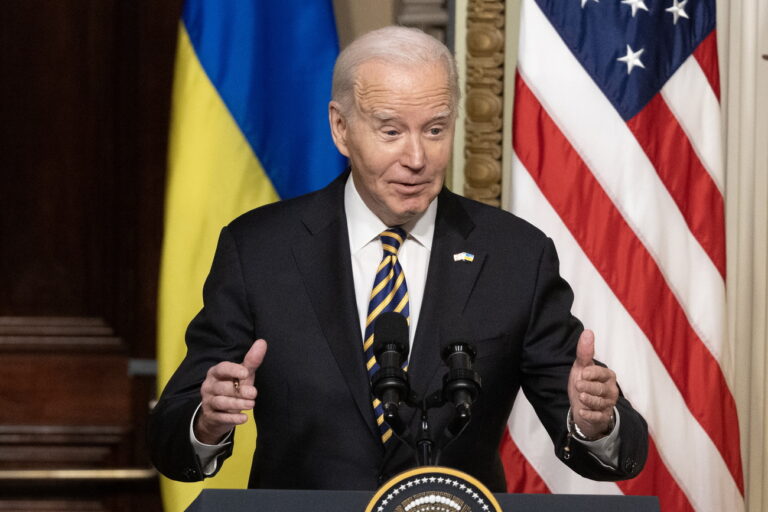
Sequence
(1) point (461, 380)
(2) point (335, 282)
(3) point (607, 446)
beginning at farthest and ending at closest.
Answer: (2) point (335, 282) < (3) point (607, 446) < (1) point (461, 380)

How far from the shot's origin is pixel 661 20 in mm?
3299

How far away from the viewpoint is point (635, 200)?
328cm

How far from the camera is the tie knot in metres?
2.31

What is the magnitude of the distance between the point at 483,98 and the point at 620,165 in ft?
1.92

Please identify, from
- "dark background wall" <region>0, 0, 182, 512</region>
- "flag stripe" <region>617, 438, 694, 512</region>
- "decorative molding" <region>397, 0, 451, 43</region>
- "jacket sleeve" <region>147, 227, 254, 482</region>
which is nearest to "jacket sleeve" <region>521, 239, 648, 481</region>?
"jacket sleeve" <region>147, 227, 254, 482</region>

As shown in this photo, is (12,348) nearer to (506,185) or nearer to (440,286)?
(506,185)

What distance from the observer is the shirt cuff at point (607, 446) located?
2.02m

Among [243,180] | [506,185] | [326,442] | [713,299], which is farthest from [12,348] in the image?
[713,299]

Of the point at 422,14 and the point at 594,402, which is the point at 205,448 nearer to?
the point at 594,402

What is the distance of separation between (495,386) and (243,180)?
1277 mm

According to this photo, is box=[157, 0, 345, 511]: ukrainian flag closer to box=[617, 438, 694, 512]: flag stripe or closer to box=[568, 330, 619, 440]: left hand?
box=[617, 438, 694, 512]: flag stripe

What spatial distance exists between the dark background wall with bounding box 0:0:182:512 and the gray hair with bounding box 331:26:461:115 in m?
1.66

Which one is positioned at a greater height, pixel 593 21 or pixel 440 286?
pixel 593 21

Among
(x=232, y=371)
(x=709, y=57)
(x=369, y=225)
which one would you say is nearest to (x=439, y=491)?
(x=232, y=371)
